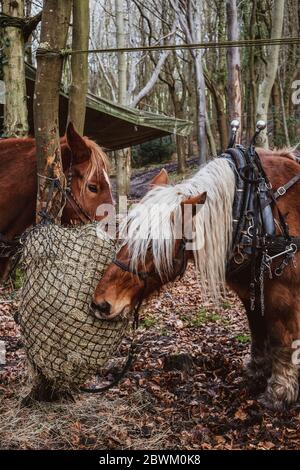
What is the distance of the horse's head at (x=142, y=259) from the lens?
3.03 m

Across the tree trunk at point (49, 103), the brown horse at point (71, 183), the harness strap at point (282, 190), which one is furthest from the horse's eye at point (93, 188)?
the harness strap at point (282, 190)

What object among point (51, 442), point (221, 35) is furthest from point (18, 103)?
point (221, 35)

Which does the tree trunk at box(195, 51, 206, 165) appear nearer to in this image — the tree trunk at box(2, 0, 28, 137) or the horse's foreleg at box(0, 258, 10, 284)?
the tree trunk at box(2, 0, 28, 137)

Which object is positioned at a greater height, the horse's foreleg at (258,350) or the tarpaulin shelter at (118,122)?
the tarpaulin shelter at (118,122)

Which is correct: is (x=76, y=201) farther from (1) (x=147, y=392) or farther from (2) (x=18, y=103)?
(2) (x=18, y=103)

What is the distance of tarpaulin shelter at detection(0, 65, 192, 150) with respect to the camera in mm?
8070

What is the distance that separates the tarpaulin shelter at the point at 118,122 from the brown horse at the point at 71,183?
11.8 ft

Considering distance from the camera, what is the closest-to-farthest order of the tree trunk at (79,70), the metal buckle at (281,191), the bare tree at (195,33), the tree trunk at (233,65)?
the metal buckle at (281,191) < the tree trunk at (79,70) < the tree trunk at (233,65) < the bare tree at (195,33)

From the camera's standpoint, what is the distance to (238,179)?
3.48 meters

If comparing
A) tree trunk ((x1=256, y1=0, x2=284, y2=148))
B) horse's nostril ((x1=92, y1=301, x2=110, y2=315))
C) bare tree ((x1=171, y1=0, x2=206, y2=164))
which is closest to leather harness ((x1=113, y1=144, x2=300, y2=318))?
horse's nostril ((x1=92, y1=301, x2=110, y2=315))

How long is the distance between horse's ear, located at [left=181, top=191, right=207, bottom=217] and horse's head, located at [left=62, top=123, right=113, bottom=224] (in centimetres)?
111

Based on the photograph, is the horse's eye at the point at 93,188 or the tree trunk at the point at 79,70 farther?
the tree trunk at the point at 79,70

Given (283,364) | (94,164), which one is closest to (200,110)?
(94,164)

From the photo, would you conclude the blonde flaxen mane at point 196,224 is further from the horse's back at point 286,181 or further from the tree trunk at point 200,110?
the tree trunk at point 200,110
